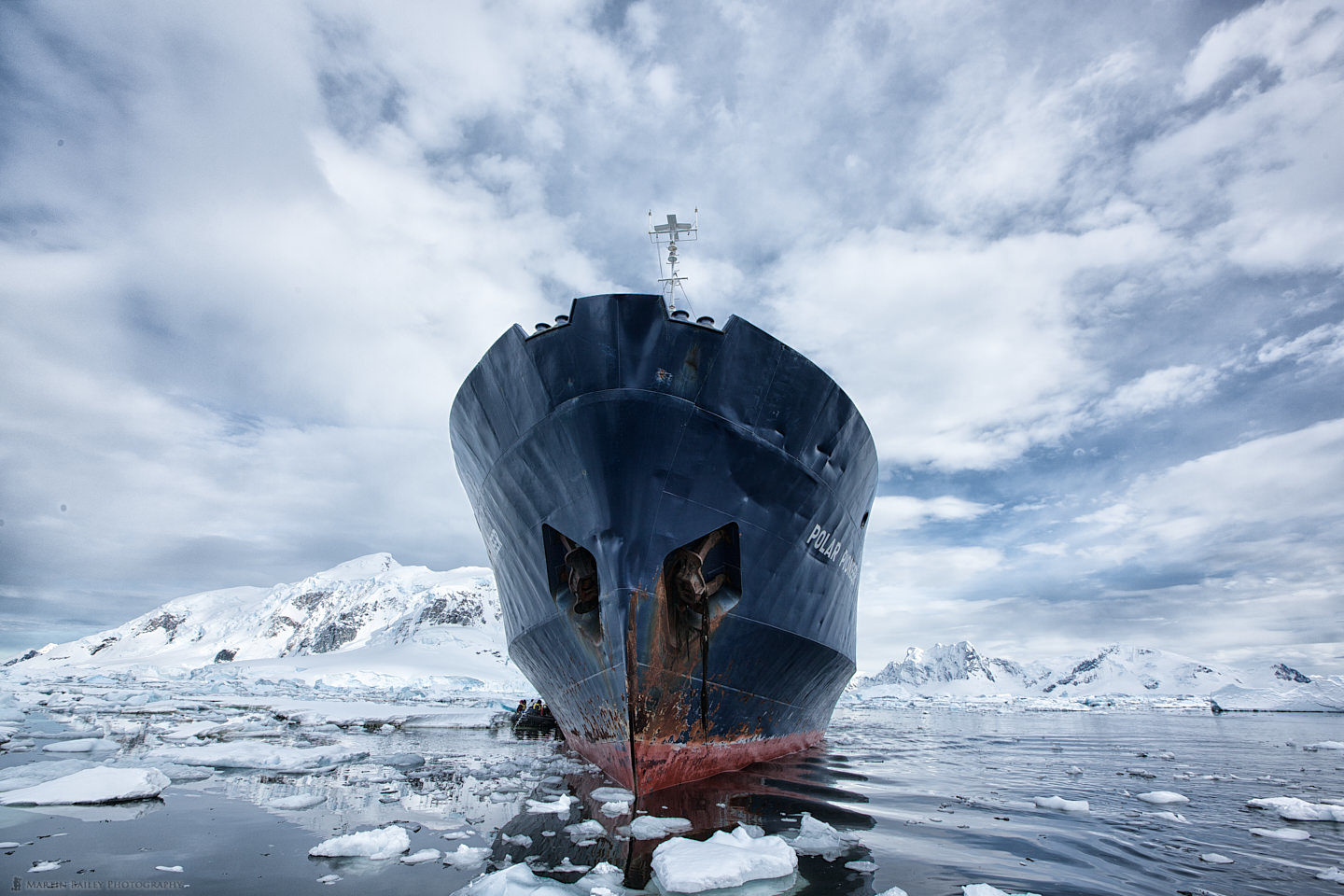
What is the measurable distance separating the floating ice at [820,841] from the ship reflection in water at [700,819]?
0.06 metres

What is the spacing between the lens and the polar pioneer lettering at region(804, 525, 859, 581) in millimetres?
6723

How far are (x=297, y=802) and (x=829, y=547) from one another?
578 centimetres

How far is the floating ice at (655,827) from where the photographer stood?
390 centimetres

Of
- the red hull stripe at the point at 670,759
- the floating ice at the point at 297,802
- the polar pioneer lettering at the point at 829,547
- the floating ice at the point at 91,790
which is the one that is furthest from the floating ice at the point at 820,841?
the floating ice at the point at 91,790

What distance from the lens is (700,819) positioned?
169 inches

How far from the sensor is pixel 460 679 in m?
68.6

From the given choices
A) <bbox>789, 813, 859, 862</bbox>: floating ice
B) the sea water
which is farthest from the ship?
<bbox>789, 813, 859, 862</bbox>: floating ice

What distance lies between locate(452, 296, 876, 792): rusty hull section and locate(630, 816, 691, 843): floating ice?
3.53 ft

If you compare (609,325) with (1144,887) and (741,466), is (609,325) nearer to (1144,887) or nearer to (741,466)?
(741,466)

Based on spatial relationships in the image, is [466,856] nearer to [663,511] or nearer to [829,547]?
[663,511]

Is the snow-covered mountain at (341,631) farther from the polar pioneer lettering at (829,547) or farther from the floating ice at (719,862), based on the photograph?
the floating ice at (719,862)

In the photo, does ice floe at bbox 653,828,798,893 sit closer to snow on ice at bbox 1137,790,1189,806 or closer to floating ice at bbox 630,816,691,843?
floating ice at bbox 630,816,691,843

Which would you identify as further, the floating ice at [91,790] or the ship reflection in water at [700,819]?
the floating ice at [91,790]

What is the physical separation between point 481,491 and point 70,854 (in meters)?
4.84
